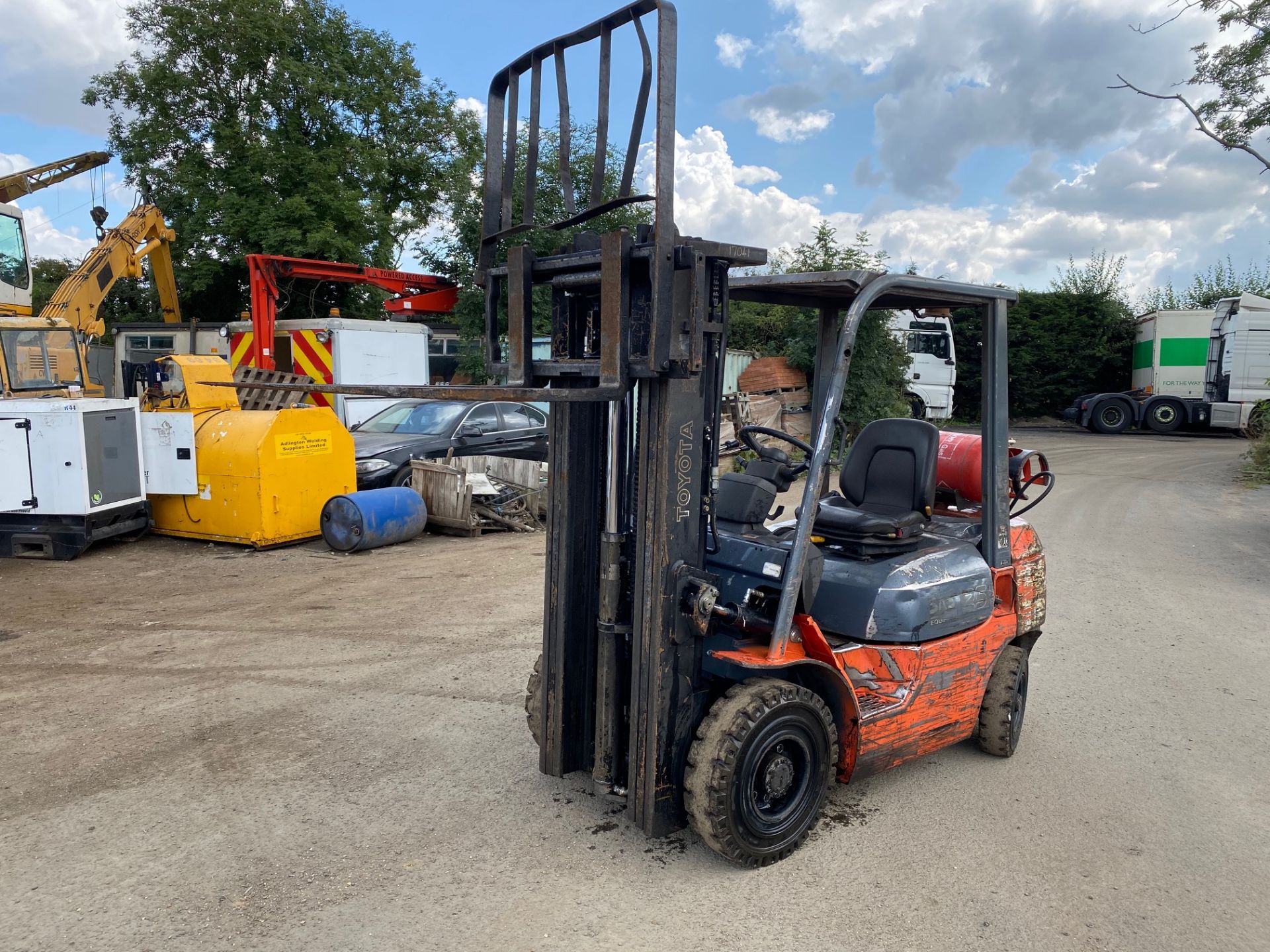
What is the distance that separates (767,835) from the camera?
3.59 m

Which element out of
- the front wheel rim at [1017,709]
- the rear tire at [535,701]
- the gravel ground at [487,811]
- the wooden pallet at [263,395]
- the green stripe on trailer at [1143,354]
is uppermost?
the green stripe on trailer at [1143,354]

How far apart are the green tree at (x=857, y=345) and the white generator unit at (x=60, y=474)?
6.70 meters

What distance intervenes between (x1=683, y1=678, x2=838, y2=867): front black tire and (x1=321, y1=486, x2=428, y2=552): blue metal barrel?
21.4 feet

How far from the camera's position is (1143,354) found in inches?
999

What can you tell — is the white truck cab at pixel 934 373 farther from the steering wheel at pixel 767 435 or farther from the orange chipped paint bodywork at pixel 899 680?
the steering wheel at pixel 767 435

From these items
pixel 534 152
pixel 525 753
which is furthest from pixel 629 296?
pixel 525 753

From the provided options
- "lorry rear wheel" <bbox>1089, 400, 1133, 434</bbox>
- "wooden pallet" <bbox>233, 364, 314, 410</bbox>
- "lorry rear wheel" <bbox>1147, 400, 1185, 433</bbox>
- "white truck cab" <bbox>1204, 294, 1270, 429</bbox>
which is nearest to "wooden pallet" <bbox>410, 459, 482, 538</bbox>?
"wooden pallet" <bbox>233, 364, 314, 410</bbox>

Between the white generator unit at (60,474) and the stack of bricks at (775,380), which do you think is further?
the stack of bricks at (775,380)

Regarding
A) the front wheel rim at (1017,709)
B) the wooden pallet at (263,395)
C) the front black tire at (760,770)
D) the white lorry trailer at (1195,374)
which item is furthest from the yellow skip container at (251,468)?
the white lorry trailer at (1195,374)

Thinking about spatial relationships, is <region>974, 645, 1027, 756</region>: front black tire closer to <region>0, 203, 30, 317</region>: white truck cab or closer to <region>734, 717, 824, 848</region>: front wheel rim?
<region>734, 717, 824, 848</region>: front wheel rim

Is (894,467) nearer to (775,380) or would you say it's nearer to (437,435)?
(437,435)

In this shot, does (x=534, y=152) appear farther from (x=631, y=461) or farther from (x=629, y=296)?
(x=631, y=461)

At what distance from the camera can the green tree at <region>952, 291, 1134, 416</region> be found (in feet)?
86.1

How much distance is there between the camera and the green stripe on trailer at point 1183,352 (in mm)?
23906
